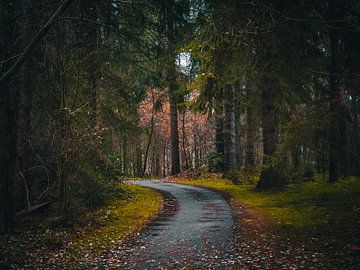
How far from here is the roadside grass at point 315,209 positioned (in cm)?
891

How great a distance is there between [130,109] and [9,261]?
1111 cm

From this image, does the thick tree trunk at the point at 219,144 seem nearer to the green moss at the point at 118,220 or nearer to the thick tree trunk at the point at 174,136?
the thick tree trunk at the point at 174,136

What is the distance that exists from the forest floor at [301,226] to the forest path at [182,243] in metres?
0.49

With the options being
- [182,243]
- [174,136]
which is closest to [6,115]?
[182,243]

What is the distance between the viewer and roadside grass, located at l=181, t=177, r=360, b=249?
8.91 metres

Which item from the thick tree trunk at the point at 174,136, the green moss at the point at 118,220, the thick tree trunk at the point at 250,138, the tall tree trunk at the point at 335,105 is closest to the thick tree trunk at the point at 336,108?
the tall tree trunk at the point at 335,105

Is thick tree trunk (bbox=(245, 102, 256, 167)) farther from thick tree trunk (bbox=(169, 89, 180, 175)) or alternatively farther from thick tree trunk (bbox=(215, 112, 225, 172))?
thick tree trunk (bbox=(169, 89, 180, 175))

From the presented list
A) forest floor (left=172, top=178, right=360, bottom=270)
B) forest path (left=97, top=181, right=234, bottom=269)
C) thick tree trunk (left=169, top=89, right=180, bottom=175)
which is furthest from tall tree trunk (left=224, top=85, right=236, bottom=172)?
forest path (left=97, top=181, right=234, bottom=269)

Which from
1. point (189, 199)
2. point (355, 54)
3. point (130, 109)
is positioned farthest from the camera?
point (130, 109)

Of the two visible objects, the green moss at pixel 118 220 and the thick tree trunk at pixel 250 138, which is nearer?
the green moss at pixel 118 220

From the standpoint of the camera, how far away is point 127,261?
26.2 ft

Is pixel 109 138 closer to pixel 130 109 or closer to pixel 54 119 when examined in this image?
pixel 130 109

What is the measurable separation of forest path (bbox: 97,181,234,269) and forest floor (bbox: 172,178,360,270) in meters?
0.49

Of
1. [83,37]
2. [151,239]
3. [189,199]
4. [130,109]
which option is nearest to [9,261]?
[151,239]
